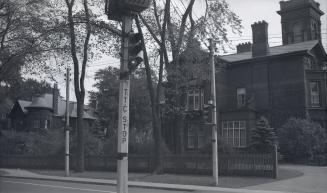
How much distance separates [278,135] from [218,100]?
28.3 ft

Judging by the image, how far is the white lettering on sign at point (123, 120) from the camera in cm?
873

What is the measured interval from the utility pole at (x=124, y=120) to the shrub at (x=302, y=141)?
88.4 ft

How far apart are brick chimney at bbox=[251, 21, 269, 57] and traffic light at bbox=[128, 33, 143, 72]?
113 feet

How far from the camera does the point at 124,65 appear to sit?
352 inches

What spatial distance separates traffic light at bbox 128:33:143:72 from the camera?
873 centimetres

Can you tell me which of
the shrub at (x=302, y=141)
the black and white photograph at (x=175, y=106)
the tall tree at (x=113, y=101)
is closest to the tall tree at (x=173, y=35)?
the black and white photograph at (x=175, y=106)

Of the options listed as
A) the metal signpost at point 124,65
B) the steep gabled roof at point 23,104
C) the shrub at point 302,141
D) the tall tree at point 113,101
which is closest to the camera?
the metal signpost at point 124,65

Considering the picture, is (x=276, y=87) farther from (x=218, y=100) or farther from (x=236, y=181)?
(x=236, y=181)

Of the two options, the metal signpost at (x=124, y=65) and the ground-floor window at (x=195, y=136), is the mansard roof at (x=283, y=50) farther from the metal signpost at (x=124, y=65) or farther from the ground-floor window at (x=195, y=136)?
the metal signpost at (x=124, y=65)

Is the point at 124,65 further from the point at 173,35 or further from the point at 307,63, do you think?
the point at 307,63

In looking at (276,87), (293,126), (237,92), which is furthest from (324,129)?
(237,92)

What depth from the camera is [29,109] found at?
61188 millimetres

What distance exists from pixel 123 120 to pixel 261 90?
33.8 metres

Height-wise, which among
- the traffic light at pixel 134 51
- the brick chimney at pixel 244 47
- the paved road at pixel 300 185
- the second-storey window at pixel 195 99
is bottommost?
the paved road at pixel 300 185
